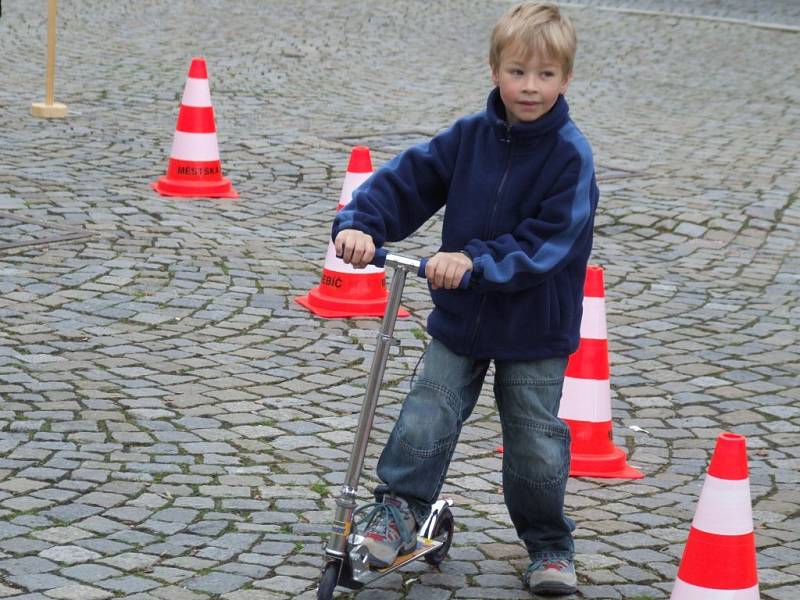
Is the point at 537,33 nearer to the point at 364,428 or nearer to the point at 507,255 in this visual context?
the point at 507,255

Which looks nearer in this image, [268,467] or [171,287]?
[268,467]

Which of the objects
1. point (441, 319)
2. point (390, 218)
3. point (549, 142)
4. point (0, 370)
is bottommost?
point (0, 370)

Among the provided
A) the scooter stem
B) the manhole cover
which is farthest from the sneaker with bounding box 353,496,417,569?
the manhole cover

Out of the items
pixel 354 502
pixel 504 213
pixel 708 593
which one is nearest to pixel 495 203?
pixel 504 213

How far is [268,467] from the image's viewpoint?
16.2 feet

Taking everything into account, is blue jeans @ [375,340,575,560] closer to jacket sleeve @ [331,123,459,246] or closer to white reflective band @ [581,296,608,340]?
jacket sleeve @ [331,123,459,246]

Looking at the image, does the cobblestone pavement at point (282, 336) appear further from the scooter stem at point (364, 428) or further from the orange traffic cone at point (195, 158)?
the scooter stem at point (364, 428)

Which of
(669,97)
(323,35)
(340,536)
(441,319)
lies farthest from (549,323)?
(323,35)

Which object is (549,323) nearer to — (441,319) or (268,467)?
(441,319)

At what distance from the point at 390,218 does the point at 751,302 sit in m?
3.80

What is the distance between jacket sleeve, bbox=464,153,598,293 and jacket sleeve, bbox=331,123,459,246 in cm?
25

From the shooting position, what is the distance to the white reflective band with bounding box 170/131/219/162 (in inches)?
340

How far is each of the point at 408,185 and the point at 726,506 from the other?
1.15 m

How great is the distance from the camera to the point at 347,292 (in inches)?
265
